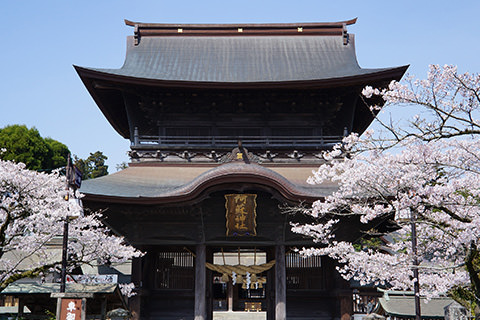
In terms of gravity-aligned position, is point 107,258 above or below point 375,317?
above

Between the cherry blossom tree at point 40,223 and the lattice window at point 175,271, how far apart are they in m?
2.25

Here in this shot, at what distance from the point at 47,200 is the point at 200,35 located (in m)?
11.1

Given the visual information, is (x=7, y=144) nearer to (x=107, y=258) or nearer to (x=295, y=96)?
(x=107, y=258)

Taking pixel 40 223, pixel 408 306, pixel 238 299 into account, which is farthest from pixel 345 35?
pixel 238 299

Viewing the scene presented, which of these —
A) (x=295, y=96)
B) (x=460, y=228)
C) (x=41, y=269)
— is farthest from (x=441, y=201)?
(x=41, y=269)

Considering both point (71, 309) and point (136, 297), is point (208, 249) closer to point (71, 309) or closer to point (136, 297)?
point (136, 297)

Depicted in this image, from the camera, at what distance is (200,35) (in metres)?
22.0

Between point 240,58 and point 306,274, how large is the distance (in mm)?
9537

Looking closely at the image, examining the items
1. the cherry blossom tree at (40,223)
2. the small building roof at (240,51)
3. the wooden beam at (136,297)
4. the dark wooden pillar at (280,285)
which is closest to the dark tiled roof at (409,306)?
the dark wooden pillar at (280,285)

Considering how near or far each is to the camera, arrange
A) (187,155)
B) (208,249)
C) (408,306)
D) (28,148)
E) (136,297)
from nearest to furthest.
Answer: (136,297)
(187,155)
(208,249)
(408,306)
(28,148)

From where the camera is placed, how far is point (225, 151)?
17.3 meters

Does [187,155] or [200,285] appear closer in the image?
[200,285]

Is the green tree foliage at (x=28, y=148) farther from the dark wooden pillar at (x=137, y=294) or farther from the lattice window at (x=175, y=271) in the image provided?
the dark wooden pillar at (x=137, y=294)

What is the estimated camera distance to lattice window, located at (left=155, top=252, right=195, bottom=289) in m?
17.8
